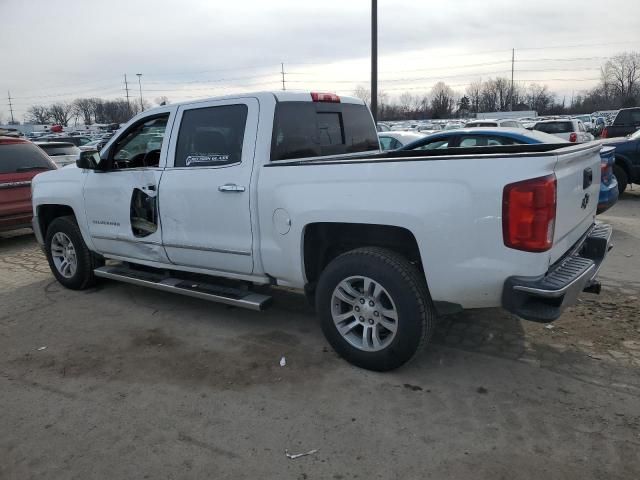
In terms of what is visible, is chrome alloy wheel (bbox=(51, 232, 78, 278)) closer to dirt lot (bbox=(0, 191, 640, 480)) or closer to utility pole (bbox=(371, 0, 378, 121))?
dirt lot (bbox=(0, 191, 640, 480))

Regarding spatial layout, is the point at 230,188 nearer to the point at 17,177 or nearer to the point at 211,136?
the point at 211,136

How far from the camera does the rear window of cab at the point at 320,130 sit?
429 cm

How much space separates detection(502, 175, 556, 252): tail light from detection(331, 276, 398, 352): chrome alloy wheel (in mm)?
942

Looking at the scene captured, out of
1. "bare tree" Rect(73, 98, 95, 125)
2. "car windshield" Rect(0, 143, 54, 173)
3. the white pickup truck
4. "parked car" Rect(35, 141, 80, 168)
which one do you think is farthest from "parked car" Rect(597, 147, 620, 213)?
"bare tree" Rect(73, 98, 95, 125)

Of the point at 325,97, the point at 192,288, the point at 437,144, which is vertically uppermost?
the point at 325,97

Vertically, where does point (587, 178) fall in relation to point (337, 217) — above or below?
above

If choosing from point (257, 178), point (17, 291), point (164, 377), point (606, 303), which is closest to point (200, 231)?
point (257, 178)

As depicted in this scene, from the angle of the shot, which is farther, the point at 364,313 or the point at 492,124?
the point at 492,124

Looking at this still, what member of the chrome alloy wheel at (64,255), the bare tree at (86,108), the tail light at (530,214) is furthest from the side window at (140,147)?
the bare tree at (86,108)

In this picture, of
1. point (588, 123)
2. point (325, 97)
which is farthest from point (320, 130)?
point (588, 123)

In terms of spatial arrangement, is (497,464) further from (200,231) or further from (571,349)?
(200,231)

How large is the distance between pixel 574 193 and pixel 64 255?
5.36 metres

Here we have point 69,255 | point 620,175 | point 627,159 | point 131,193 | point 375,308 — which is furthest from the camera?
point 620,175

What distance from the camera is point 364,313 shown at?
3.75 metres
